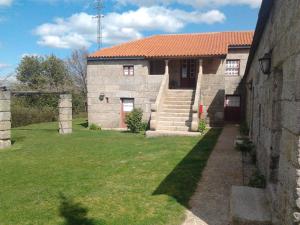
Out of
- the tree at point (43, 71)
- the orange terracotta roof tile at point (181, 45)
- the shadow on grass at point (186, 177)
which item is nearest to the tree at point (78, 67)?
the tree at point (43, 71)

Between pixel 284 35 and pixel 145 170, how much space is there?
543cm

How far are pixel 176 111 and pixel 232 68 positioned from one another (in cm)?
615

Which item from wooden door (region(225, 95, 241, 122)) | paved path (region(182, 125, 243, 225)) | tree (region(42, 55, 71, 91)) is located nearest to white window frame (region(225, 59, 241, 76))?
wooden door (region(225, 95, 241, 122))

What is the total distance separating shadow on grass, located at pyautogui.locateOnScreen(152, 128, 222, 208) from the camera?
661 centimetres

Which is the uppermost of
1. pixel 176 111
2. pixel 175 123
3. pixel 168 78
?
pixel 168 78

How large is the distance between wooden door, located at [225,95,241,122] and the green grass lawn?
855 centimetres

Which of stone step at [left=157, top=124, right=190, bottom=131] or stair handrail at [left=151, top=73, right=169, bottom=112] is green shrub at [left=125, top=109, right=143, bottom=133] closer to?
stair handrail at [left=151, top=73, right=169, bottom=112]

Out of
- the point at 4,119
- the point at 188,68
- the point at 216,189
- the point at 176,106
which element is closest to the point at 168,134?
the point at 176,106

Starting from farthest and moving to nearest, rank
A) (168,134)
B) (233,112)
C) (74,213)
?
(233,112) < (168,134) < (74,213)

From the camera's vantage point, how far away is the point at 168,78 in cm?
2002

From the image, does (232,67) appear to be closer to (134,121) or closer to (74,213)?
(134,121)

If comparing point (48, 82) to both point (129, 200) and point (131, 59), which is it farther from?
point (129, 200)

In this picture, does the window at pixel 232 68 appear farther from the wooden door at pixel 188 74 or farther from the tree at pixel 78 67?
the tree at pixel 78 67

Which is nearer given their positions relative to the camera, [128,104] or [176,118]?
[176,118]
